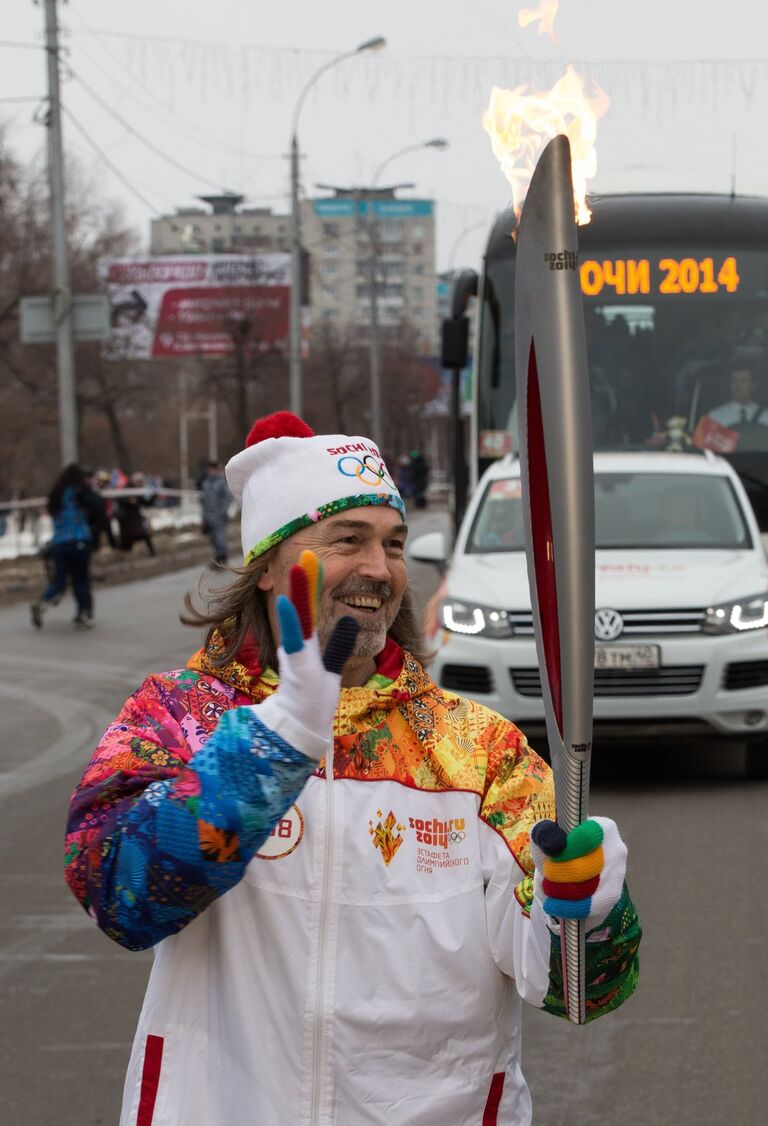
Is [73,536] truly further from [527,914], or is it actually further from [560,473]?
[560,473]

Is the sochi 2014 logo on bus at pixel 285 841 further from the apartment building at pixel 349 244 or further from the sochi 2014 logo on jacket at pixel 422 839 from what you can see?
the apartment building at pixel 349 244

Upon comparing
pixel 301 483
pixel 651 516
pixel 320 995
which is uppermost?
pixel 301 483

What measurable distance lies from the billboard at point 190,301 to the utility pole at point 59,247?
19.2 m

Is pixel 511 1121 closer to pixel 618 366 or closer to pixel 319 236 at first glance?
pixel 618 366

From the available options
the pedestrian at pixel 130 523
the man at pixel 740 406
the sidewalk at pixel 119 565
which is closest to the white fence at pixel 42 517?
the pedestrian at pixel 130 523

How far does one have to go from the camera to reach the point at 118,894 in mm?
2084

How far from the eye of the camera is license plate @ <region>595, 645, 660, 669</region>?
835 cm

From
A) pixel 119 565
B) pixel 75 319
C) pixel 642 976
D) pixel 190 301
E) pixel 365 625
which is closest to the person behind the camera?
pixel 365 625

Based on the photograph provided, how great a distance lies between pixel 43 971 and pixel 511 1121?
3579mm

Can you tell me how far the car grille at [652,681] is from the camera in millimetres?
8367

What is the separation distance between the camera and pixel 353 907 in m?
2.22

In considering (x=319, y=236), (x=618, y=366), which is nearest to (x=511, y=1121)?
(x=618, y=366)

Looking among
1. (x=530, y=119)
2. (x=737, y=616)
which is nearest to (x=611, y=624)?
(x=737, y=616)

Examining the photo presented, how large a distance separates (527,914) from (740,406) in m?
10.6
